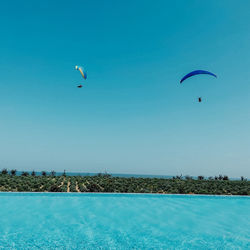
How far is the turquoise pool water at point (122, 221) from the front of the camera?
297 inches

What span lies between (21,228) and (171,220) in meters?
6.16

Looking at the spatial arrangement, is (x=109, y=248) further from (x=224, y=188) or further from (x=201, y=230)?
(x=224, y=188)

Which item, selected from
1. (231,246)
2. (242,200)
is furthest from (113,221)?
(242,200)

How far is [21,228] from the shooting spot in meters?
8.52

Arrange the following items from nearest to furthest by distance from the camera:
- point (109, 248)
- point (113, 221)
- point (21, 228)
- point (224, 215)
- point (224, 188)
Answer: point (109, 248), point (21, 228), point (113, 221), point (224, 215), point (224, 188)

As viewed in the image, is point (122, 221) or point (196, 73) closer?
point (122, 221)

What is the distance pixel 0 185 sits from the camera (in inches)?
680

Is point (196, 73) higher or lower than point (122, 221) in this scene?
higher

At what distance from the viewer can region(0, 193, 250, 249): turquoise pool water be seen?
24.8 ft

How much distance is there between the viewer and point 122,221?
395 inches

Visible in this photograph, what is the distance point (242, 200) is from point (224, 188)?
4.89 m

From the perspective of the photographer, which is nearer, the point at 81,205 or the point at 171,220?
the point at 171,220

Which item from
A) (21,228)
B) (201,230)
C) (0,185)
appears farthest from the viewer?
(0,185)

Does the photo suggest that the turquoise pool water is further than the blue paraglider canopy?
No
